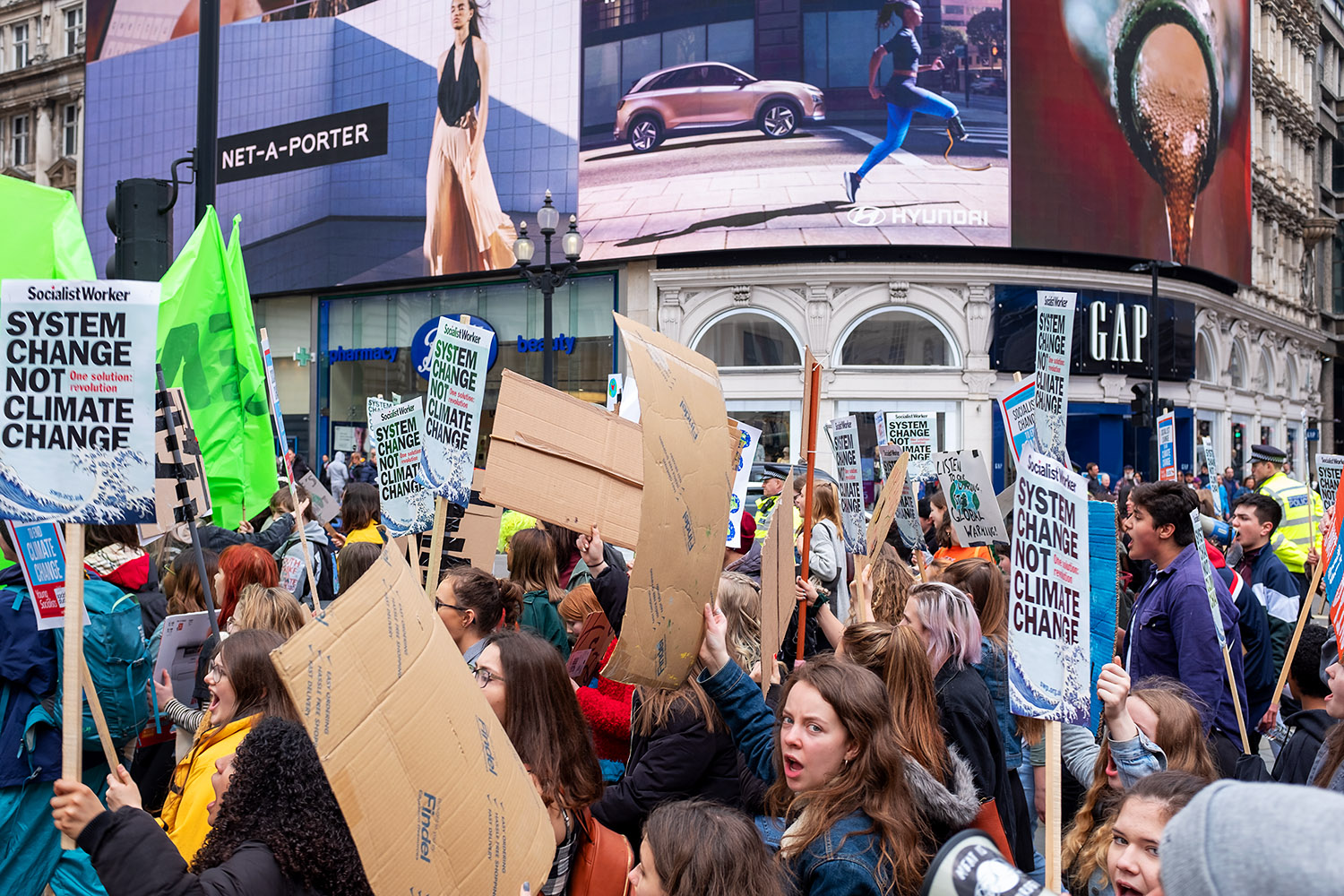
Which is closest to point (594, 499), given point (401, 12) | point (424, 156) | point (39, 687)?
point (39, 687)

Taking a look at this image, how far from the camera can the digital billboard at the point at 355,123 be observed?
3244 cm

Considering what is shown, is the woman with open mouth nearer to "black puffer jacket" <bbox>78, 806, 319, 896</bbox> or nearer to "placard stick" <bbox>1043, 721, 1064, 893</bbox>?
"placard stick" <bbox>1043, 721, 1064, 893</bbox>

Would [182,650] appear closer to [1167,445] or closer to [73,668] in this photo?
[73,668]

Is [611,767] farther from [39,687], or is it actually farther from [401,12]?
[401,12]

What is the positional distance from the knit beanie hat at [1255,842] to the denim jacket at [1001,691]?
3512mm

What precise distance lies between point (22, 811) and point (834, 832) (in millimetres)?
2927

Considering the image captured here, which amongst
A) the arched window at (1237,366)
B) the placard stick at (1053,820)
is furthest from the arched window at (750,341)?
the placard stick at (1053,820)

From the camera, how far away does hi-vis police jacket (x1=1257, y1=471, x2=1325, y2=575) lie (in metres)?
8.97

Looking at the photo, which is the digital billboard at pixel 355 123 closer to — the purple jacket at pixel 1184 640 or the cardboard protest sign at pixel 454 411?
the cardboard protest sign at pixel 454 411

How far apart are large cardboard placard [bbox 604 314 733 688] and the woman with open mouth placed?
0.36m

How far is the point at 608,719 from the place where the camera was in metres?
4.23

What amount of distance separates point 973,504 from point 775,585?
4.51 metres

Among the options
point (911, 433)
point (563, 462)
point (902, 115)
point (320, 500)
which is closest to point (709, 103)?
point (902, 115)

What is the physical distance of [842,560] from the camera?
7562 millimetres
